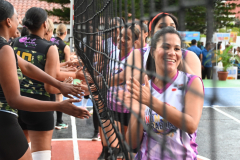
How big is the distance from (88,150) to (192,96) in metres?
3.15

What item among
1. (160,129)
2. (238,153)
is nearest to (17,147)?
(160,129)

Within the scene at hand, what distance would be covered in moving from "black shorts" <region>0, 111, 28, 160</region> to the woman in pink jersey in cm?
82

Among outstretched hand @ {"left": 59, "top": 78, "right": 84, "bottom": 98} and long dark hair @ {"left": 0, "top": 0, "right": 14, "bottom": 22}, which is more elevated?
long dark hair @ {"left": 0, "top": 0, "right": 14, "bottom": 22}

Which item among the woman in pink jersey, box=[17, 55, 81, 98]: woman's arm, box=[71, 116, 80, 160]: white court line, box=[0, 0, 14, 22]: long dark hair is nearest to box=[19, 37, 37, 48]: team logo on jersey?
box=[17, 55, 81, 98]: woman's arm

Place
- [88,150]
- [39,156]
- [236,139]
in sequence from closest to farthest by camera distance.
→ [39,156] < [88,150] < [236,139]

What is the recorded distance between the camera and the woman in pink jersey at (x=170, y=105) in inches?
48.9

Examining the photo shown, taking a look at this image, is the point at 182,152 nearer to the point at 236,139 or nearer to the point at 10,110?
the point at 10,110

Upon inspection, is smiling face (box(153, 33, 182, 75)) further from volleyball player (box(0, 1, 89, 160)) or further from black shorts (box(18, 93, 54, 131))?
black shorts (box(18, 93, 54, 131))

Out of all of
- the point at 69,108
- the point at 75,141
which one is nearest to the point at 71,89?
the point at 69,108

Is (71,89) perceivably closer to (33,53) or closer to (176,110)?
(33,53)

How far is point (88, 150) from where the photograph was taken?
4.29 meters

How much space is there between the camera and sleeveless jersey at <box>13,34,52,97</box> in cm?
274

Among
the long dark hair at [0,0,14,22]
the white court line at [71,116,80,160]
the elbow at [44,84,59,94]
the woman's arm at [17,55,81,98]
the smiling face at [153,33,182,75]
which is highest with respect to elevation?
the long dark hair at [0,0,14,22]

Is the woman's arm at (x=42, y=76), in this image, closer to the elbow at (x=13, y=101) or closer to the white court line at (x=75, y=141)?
the elbow at (x=13, y=101)
